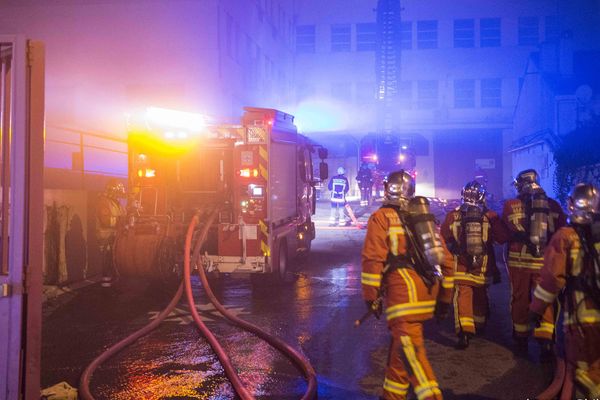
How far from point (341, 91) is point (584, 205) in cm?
3608

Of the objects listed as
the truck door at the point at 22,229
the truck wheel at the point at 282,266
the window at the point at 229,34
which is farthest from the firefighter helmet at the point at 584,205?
the window at the point at 229,34

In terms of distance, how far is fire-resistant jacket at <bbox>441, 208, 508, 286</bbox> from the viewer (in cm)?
569

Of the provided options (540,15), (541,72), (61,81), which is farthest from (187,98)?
(540,15)

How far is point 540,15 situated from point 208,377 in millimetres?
40094

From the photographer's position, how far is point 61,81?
935 inches

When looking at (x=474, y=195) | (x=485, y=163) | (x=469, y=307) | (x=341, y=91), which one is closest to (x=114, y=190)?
(x=474, y=195)

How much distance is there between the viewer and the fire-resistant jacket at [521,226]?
5430 millimetres

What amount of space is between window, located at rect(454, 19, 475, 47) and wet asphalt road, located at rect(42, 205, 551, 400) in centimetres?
3314

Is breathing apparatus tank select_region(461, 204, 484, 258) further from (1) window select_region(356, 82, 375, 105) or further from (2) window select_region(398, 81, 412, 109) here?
(2) window select_region(398, 81, 412, 109)

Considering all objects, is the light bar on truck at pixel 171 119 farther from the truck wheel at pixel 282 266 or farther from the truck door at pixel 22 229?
the truck door at pixel 22 229

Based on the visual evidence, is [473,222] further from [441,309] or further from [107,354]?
[107,354]

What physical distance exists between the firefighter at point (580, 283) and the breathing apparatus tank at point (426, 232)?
0.69 metres

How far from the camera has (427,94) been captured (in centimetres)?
3775

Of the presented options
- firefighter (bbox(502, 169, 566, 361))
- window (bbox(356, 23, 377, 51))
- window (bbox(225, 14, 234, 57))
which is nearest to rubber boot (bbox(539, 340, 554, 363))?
firefighter (bbox(502, 169, 566, 361))
